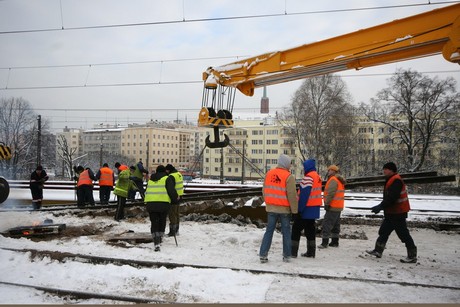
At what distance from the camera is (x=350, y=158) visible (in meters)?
34.6

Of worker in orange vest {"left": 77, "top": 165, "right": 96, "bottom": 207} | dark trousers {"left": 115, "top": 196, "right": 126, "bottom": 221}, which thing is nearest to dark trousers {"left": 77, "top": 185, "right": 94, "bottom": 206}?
worker in orange vest {"left": 77, "top": 165, "right": 96, "bottom": 207}

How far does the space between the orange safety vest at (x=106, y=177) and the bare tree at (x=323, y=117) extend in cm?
2315

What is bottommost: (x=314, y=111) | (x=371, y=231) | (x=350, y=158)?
(x=371, y=231)

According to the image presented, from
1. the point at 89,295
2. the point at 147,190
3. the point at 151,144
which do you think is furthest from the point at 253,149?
the point at 89,295

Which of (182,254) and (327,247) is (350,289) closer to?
(327,247)

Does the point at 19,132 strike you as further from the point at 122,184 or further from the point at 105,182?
the point at 122,184

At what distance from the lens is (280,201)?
19.7 ft

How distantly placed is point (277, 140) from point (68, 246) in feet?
208

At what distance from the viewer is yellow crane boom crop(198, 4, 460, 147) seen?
6.18 meters

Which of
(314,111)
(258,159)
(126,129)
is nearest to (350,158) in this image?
(314,111)

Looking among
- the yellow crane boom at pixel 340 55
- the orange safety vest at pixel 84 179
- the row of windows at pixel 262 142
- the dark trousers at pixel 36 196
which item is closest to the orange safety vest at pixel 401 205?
the yellow crane boom at pixel 340 55

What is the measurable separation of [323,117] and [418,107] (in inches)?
353

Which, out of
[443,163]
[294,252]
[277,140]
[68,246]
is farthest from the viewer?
[277,140]

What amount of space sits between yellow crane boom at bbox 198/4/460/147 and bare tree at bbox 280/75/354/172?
78.9 ft
